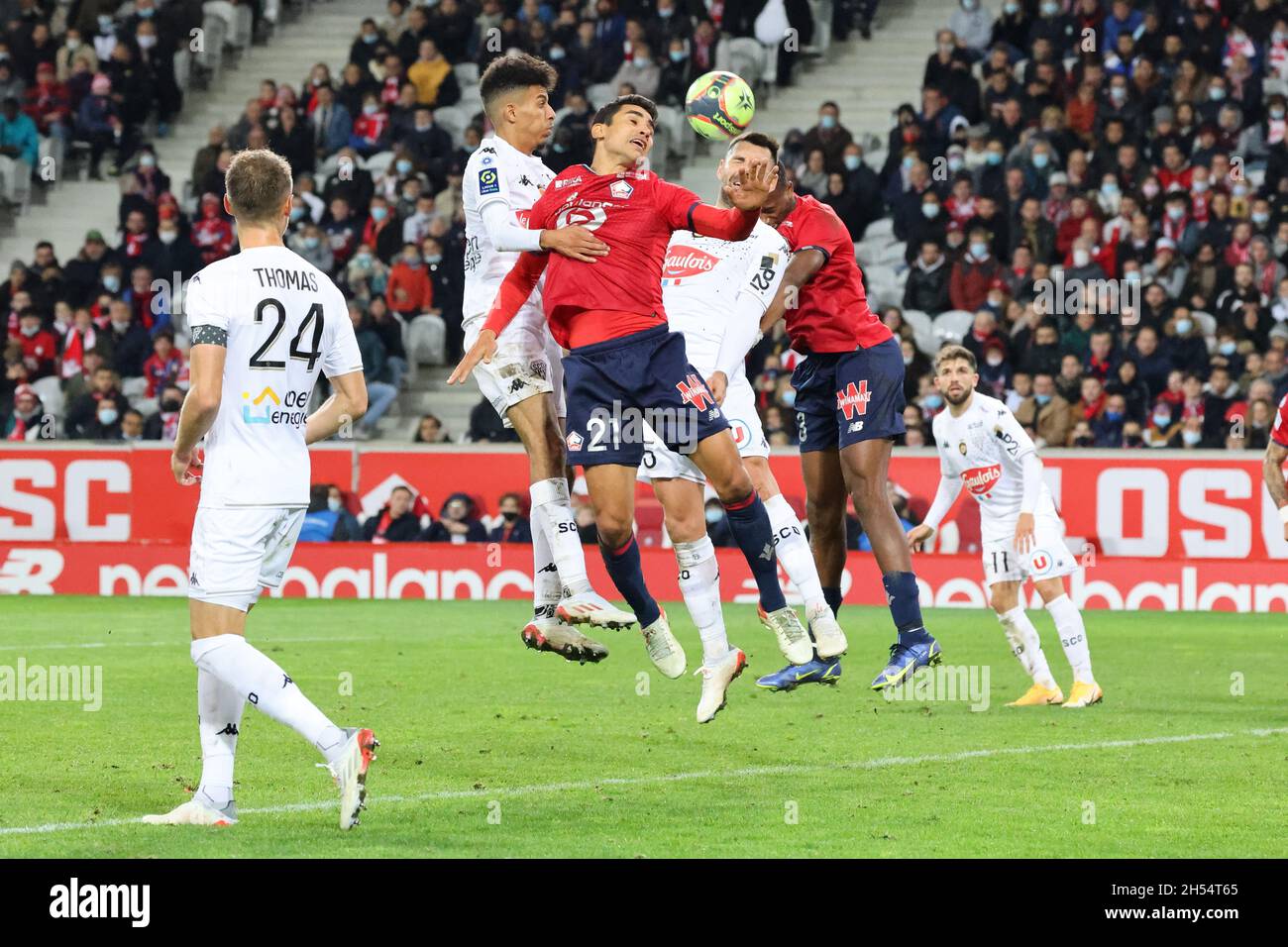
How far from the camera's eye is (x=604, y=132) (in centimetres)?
870

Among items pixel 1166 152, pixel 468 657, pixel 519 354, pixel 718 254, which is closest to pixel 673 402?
pixel 519 354

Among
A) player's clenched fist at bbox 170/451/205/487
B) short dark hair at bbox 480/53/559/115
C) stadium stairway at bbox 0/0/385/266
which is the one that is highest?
stadium stairway at bbox 0/0/385/266

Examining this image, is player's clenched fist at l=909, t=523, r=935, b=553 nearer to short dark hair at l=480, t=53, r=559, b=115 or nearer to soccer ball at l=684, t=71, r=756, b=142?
soccer ball at l=684, t=71, r=756, b=142

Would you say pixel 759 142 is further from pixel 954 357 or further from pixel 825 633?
pixel 954 357

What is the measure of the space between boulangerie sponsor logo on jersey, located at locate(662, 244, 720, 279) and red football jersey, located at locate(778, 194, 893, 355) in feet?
1.80

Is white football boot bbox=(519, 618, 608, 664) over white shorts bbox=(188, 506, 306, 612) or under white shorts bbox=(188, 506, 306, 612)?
under

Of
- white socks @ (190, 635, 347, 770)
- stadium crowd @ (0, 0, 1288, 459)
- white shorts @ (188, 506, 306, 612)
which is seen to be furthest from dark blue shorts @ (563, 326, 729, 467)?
stadium crowd @ (0, 0, 1288, 459)

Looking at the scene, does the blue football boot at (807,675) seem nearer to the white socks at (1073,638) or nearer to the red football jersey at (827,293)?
the red football jersey at (827,293)

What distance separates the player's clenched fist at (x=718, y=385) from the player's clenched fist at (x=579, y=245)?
1.09m

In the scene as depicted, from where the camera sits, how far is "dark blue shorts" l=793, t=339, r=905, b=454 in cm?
996

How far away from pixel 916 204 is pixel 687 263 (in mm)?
11534

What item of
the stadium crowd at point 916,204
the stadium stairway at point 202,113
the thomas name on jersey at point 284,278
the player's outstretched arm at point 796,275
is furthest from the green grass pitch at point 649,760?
the stadium stairway at point 202,113

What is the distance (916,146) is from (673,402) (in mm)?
14591

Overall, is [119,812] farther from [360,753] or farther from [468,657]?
[468,657]
